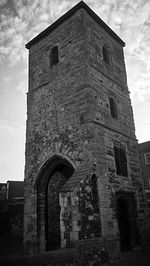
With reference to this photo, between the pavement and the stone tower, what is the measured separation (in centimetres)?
46

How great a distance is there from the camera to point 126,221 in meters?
11.0

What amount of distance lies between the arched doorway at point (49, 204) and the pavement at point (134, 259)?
3.69m

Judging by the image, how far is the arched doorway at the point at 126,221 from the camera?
10.5 meters

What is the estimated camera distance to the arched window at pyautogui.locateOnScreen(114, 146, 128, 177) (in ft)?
36.6

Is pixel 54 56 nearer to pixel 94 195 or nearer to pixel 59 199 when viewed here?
pixel 94 195

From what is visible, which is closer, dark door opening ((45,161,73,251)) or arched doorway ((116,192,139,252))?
arched doorway ((116,192,139,252))

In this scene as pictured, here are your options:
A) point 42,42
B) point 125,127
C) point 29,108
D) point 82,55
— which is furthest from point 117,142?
point 42,42

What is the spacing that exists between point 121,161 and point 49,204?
4413 mm

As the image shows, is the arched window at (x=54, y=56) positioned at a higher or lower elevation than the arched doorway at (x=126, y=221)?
higher

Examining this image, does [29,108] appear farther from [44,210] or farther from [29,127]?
[44,210]

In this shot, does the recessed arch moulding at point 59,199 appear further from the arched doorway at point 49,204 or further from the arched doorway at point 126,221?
the arched doorway at point 126,221

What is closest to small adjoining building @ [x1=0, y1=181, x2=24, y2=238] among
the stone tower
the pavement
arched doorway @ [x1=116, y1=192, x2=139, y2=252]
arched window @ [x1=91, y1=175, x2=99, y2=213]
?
the stone tower

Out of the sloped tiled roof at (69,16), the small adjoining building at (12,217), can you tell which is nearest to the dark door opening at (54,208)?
the sloped tiled roof at (69,16)

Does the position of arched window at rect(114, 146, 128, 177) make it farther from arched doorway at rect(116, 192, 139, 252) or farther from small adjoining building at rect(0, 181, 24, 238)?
small adjoining building at rect(0, 181, 24, 238)
